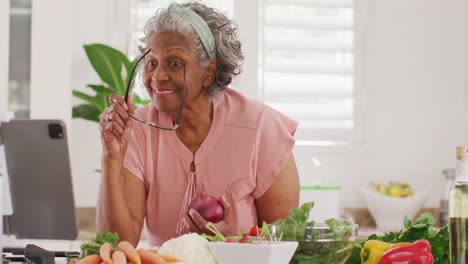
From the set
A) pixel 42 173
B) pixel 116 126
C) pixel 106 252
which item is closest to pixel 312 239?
pixel 106 252

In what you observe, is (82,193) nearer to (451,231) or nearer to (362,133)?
(362,133)

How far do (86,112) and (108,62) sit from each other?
0.29m

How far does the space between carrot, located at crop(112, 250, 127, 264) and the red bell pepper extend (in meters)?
0.48

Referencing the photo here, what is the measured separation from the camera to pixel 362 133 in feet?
16.4

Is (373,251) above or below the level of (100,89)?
below

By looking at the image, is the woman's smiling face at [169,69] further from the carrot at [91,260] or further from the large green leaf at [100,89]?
the large green leaf at [100,89]

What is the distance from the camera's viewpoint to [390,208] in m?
4.68

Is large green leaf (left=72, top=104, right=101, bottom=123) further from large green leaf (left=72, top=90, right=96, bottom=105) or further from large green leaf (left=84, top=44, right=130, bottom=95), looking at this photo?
large green leaf (left=84, top=44, right=130, bottom=95)

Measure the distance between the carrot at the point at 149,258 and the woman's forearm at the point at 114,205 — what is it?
2.43 feet

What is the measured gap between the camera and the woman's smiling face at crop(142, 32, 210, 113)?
7.33 feet

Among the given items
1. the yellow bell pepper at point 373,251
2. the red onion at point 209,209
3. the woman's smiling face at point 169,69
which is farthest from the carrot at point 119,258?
the woman's smiling face at point 169,69

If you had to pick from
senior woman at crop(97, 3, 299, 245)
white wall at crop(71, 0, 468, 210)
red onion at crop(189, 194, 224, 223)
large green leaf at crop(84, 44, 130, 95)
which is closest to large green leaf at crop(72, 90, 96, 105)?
large green leaf at crop(84, 44, 130, 95)

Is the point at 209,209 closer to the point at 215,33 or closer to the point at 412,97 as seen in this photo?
the point at 215,33

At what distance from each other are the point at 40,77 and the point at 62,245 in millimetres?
1085
